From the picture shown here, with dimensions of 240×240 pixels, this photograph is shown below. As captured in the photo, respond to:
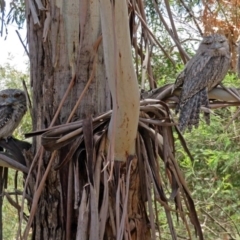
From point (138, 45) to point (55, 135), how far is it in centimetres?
69

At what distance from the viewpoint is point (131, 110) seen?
1.23m

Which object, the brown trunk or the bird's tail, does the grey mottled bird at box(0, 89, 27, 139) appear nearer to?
the bird's tail

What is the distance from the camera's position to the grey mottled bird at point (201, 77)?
1.91 meters

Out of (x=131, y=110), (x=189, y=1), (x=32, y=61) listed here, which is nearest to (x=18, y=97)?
(x=32, y=61)

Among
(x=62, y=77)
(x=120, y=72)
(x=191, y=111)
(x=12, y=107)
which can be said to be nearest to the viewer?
(x=120, y=72)

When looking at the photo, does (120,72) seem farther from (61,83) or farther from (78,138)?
(61,83)

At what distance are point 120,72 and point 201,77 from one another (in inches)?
39.8

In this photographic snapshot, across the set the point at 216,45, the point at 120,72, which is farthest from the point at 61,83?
the point at 216,45

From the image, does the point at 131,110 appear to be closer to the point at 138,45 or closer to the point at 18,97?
the point at 138,45

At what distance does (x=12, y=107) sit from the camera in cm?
258

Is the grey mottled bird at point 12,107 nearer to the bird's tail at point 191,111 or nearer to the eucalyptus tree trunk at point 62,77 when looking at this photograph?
the bird's tail at point 191,111

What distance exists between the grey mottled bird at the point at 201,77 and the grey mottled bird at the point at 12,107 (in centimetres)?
85

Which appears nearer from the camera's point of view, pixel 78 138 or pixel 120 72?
pixel 120 72

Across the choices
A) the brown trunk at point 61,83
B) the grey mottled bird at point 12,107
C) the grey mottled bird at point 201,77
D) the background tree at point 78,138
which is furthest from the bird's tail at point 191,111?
the grey mottled bird at point 12,107
